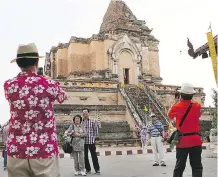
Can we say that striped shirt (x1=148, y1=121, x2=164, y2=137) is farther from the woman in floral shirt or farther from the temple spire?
the temple spire

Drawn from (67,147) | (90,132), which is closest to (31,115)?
(67,147)

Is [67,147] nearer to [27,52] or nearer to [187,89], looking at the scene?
[187,89]

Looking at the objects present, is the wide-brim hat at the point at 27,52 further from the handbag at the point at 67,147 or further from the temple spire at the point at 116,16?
the temple spire at the point at 116,16

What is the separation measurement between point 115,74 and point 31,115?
1151 inches

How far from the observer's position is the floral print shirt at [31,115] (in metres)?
3.70

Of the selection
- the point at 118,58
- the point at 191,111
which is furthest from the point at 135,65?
the point at 191,111

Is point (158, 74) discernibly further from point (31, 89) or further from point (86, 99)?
point (31, 89)

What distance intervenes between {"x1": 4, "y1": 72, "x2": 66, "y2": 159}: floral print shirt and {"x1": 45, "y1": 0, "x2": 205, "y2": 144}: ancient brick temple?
63.9 feet

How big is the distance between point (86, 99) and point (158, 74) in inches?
448

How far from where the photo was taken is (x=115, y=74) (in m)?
32.9

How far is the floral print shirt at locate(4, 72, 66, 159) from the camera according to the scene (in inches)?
146

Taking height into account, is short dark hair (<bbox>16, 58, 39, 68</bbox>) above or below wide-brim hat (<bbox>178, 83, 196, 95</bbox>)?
above

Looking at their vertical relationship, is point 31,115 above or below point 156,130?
above

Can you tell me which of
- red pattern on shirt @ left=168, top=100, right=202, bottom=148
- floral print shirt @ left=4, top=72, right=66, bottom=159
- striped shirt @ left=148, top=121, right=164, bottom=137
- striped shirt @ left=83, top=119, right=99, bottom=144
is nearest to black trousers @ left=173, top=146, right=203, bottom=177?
red pattern on shirt @ left=168, top=100, right=202, bottom=148
